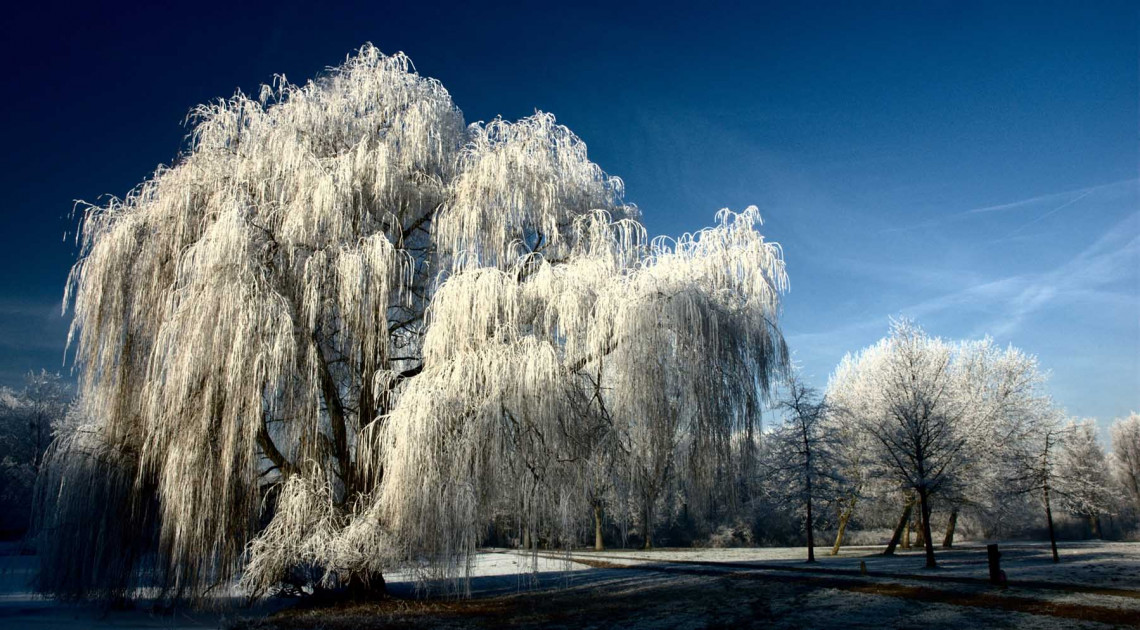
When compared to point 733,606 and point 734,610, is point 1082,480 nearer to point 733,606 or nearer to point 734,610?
point 733,606

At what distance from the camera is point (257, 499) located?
11195 millimetres

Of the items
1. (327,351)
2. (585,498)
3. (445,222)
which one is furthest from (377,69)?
(585,498)

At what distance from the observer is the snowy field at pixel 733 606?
10.5 metres

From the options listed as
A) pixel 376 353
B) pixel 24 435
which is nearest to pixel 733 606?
pixel 376 353

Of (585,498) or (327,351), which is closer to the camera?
(585,498)

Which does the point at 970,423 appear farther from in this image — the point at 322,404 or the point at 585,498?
the point at 322,404

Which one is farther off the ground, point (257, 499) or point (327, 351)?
point (327, 351)

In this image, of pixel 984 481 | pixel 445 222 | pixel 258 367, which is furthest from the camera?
pixel 984 481

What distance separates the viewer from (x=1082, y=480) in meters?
29.8

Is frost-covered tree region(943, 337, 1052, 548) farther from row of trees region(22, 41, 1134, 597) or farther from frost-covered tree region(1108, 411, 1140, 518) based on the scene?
frost-covered tree region(1108, 411, 1140, 518)

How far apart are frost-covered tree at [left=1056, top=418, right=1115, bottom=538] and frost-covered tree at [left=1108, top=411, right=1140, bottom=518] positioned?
6.70 metres

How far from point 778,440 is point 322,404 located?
20.7 m

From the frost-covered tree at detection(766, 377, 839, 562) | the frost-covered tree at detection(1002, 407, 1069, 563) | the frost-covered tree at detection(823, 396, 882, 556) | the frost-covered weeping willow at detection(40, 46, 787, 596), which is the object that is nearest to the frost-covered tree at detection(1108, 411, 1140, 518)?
the frost-covered tree at detection(1002, 407, 1069, 563)

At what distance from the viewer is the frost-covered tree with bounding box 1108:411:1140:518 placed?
5259 cm
